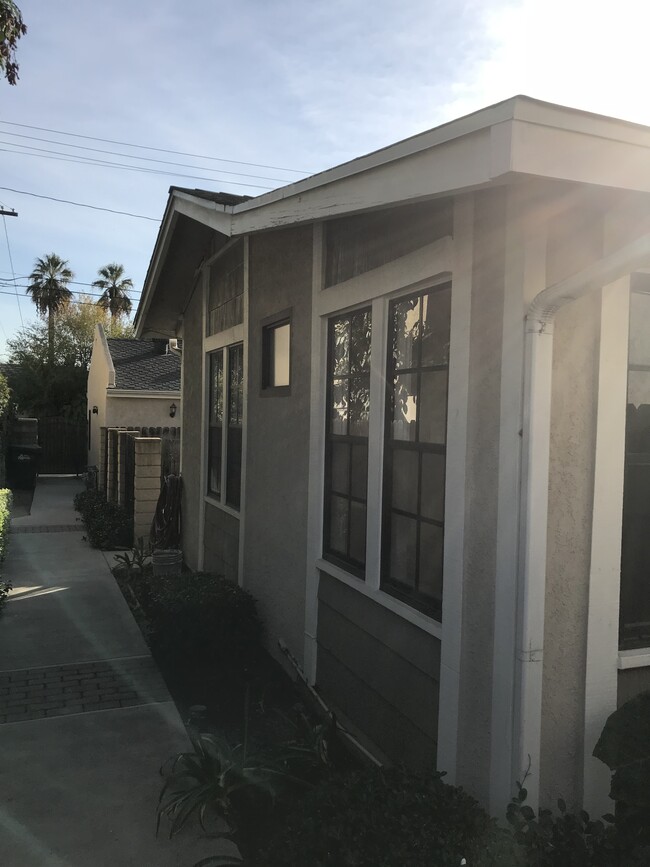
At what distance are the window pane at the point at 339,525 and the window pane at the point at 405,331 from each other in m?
1.19

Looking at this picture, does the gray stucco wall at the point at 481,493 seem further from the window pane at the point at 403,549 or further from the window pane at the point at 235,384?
the window pane at the point at 235,384

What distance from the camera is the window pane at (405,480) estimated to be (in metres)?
3.77

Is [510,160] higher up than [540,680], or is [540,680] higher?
[510,160]

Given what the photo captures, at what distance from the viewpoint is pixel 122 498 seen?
1198cm

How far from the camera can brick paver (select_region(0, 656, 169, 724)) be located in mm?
5062

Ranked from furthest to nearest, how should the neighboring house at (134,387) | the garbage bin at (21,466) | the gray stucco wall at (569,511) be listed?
the garbage bin at (21,466) < the neighboring house at (134,387) < the gray stucco wall at (569,511)

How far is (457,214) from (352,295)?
1.22m

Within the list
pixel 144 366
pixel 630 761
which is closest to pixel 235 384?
pixel 630 761

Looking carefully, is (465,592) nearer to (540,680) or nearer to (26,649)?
(540,680)

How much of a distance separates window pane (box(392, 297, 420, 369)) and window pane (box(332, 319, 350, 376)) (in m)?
0.71

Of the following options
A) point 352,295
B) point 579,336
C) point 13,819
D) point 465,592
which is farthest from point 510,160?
point 13,819

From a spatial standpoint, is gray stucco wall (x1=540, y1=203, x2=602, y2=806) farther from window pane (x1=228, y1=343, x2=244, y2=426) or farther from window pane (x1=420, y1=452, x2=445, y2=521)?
window pane (x1=228, y1=343, x2=244, y2=426)

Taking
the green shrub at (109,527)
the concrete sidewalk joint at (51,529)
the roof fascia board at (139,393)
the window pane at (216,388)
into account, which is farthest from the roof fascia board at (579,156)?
the roof fascia board at (139,393)

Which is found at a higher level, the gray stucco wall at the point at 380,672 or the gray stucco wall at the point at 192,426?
the gray stucco wall at the point at 192,426
